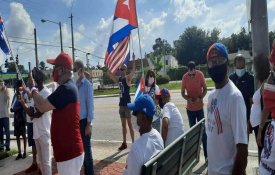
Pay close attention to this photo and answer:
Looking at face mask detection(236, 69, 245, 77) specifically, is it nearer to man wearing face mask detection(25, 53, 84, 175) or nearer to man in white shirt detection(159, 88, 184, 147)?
man in white shirt detection(159, 88, 184, 147)

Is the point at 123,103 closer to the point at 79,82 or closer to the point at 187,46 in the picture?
the point at 79,82

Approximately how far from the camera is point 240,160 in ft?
8.83

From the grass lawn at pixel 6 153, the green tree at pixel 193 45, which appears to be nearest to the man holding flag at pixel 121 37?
the grass lawn at pixel 6 153

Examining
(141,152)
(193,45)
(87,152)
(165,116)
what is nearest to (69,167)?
(87,152)

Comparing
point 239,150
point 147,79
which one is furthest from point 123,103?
point 239,150

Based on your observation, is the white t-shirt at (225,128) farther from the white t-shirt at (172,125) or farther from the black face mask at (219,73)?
the white t-shirt at (172,125)

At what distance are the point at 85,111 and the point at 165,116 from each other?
1563 mm

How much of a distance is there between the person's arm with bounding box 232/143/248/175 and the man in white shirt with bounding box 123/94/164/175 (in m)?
0.70

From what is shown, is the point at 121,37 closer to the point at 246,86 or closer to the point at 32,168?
the point at 246,86

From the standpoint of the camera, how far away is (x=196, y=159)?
5.19m

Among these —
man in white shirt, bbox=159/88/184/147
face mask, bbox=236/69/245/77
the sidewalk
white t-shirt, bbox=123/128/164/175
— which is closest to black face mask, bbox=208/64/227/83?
white t-shirt, bbox=123/128/164/175

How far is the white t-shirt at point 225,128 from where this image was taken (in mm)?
2740

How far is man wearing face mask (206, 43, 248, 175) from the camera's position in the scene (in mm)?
2725

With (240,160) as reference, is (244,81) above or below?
above
